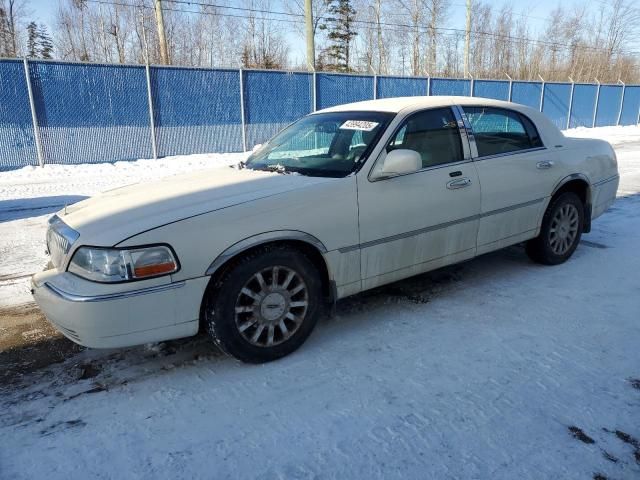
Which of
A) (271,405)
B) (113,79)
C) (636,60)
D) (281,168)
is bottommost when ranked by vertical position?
(271,405)

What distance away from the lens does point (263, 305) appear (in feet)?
10.3

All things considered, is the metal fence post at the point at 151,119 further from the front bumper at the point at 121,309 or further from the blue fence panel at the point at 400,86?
the front bumper at the point at 121,309

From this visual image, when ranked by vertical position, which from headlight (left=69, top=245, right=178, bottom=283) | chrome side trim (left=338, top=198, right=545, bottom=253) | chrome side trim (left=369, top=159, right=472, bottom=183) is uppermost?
chrome side trim (left=369, top=159, right=472, bottom=183)

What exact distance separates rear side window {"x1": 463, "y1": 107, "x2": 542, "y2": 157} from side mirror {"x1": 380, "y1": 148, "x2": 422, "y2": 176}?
3.15 ft

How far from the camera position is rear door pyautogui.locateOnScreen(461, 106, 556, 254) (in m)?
4.18

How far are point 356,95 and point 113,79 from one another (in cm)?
766

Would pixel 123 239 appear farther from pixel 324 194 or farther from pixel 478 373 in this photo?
pixel 478 373

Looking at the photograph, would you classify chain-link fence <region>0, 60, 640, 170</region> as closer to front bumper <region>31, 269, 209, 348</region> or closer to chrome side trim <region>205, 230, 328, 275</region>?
front bumper <region>31, 269, 209, 348</region>

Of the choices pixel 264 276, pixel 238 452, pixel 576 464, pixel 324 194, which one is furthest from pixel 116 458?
pixel 576 464

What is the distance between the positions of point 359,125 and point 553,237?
7.89 feet

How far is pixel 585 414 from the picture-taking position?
263cm

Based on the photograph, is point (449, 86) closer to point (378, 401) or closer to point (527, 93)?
point (527, 93)

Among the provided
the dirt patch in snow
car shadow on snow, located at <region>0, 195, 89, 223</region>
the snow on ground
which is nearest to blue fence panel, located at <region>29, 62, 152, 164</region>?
the snow on ground

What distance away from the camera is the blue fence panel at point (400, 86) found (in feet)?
55.9
